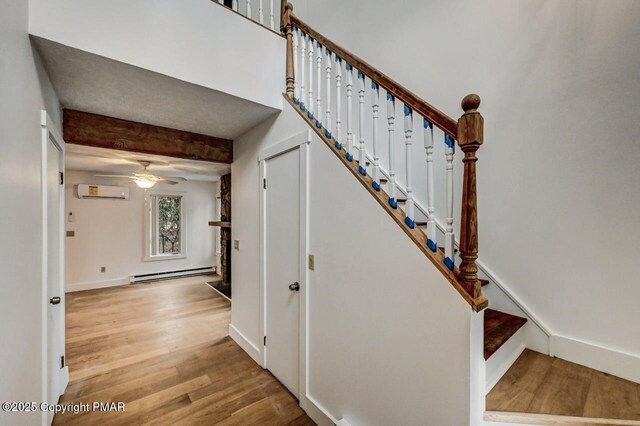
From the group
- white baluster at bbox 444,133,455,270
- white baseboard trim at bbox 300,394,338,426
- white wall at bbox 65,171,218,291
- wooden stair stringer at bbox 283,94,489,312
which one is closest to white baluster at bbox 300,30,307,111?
wooden stair stringer at bbox 283,94,489,312

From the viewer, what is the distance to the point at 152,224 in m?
5.74

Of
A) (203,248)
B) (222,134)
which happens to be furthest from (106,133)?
(203,248)

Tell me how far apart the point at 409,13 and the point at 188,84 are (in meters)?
2.14

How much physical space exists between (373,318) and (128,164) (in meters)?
4.74

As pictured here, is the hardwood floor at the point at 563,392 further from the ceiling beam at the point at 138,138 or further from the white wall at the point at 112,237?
the white wall at the point at 112,237

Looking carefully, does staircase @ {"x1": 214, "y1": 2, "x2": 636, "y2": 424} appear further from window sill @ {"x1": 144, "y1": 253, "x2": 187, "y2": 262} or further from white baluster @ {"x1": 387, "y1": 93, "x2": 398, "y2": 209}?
window sill @ {"x1": 144, "y1": 253, "x2": 187, "y2": 262}

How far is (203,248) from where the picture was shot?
20.9 ft

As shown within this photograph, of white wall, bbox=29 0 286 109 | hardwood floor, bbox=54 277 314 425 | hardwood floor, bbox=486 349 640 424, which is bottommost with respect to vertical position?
hardwood floor, bbox=54 277 314 425

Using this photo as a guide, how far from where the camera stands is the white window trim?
558cm

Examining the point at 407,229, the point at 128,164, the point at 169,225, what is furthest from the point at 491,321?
the point at 169,225

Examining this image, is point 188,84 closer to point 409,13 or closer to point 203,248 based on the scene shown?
point 409,13

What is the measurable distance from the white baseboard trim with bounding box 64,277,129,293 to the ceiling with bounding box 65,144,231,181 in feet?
7.08

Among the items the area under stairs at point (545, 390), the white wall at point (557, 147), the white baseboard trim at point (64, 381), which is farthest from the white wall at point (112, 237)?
the white wall at point (557, 147)

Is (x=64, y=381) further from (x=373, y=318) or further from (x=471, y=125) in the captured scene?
(x=471, y=125)
